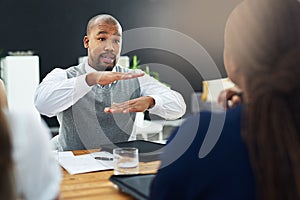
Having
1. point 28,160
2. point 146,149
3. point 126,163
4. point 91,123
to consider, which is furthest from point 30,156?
point 91,123

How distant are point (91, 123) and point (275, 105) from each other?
5.22 feet

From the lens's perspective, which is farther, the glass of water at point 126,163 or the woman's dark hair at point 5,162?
the glass of water at point 126,163

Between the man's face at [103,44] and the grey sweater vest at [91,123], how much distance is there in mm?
107

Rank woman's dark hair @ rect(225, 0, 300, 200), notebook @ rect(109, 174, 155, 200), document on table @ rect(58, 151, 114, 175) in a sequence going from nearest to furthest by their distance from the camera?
woman's dark hair @ rect(225, 0, 300, 200), notebook @ rect(109, 174, 155, 200), document on table @ rect(58, 151, 114, 175)

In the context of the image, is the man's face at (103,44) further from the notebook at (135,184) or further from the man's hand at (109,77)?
the notebook at (135,184)

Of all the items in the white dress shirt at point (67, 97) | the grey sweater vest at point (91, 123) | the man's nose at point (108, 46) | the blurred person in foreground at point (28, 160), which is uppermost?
the man's nose at point (108, 46)

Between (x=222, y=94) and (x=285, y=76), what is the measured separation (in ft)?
1.16

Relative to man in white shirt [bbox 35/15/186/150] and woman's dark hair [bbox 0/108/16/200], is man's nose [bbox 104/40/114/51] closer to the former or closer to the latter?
man in white shirt [bbox 35/15/186/150]

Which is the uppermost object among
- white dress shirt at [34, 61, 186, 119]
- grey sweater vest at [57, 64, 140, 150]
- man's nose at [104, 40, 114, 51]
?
man's nose at [104, 40, 114, 51]

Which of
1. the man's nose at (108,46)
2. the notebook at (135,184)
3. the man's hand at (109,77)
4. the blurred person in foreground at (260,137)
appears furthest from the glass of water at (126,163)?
the man's nose at (108,46)

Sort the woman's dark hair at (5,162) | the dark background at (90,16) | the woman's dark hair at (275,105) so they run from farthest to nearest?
the dark background at (90,16) → the woman's dark hair at (275,105) → the woman's dark hair at (5,162)

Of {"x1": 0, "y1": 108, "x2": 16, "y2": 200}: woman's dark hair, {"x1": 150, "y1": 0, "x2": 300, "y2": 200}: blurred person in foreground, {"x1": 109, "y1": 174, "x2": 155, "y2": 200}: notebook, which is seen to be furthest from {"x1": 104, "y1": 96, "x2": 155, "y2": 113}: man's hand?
{"x1": 0, "y1": 108, "x2": 16, "y2": 200}: woman's dark hair

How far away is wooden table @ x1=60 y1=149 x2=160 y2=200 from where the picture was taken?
1.31 m

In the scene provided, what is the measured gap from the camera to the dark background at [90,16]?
6441mm
